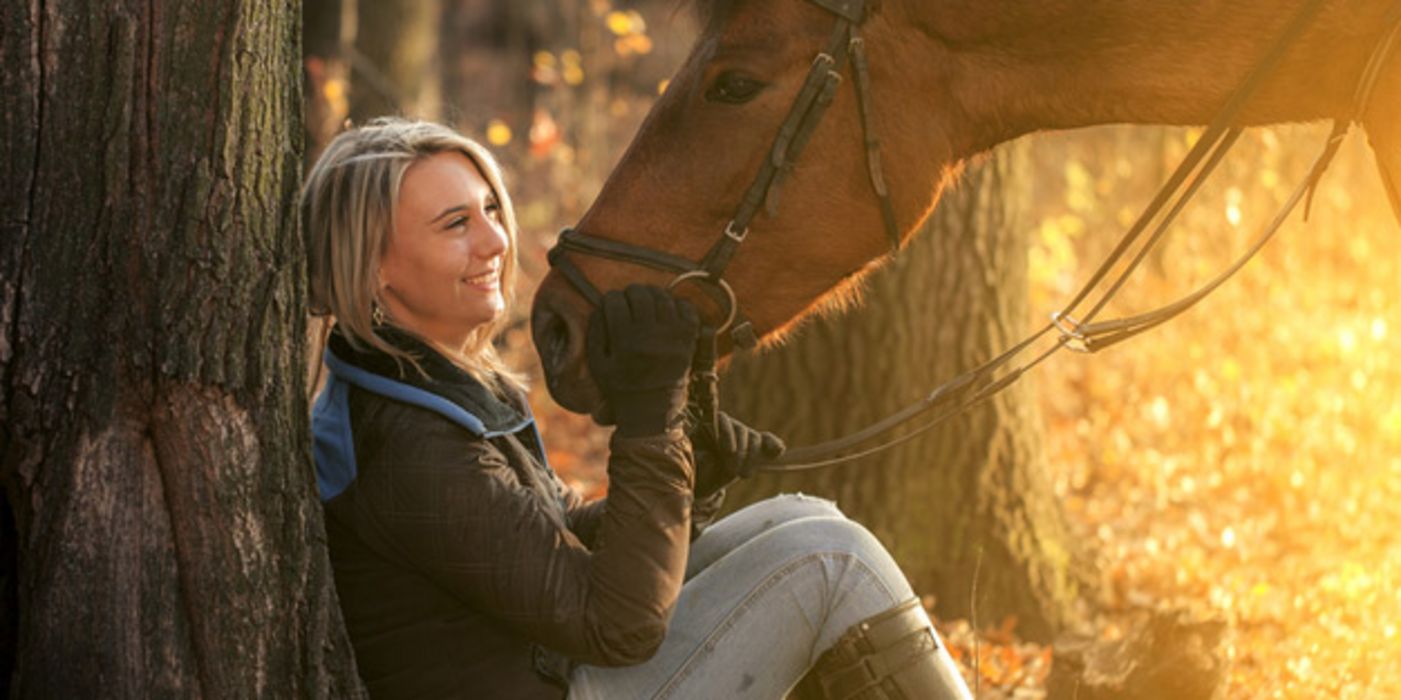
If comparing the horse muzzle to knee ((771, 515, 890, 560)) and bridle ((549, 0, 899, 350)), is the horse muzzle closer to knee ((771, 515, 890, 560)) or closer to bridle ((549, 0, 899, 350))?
bridle ((549, 0, 899, 350))

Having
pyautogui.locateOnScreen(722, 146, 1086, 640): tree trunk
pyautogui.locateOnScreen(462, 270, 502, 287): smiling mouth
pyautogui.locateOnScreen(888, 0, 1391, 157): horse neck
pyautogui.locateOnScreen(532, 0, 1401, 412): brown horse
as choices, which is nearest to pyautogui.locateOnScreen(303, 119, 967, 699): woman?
pyautogui.locateOnScreen(462, 270, 502, 287): smiling mouth

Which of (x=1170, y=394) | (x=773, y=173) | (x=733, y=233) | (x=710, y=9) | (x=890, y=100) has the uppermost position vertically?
(x=710, y=9)

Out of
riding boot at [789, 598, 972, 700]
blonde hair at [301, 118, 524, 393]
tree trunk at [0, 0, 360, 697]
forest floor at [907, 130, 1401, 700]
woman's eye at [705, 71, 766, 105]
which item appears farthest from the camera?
forest floor at [907, 130, 1401, 700]

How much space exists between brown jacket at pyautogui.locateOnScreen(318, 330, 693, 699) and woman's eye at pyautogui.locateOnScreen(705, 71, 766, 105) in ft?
2.72

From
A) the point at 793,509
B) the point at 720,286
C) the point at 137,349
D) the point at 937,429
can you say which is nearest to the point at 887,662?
the point at 793,509

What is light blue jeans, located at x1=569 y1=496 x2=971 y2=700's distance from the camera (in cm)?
285

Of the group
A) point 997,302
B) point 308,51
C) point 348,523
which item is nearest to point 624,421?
point 348,523

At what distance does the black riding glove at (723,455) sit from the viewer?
3.12 m

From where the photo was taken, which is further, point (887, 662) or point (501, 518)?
point (887, 662)

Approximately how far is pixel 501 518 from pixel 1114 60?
1.61m

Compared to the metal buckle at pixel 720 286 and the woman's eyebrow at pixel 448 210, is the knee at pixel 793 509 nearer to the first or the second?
the metal buckle at pixel 720 286

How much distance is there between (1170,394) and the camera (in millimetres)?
7363

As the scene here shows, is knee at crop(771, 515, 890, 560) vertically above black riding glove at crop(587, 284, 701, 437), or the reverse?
black riding glove at crop(587, 284, 701, 437)

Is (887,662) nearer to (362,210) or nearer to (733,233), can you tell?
(733,233)
